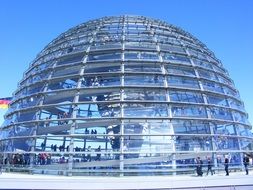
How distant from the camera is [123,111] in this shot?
757 inches

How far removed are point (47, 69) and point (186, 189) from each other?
40.1 ft

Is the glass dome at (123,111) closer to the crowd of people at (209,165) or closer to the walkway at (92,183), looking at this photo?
the crowd of people at (209,165)

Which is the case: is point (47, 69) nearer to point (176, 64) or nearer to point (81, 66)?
point (81, 66)

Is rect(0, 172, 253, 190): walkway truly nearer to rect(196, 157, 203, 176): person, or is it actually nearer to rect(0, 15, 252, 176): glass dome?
rect(196, 157, 203, 176): person

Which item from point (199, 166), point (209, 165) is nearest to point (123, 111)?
point (199, 166)

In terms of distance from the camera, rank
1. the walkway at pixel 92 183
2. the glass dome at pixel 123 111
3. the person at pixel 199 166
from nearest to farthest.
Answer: the walkway at pixel 92 183, the person at pixel 199 166, the glass dome at pixel 123 111

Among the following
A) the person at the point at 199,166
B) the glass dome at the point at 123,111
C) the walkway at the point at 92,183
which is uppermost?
the glass dome at the point at 123,111

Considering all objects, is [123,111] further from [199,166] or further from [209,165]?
[209,165]

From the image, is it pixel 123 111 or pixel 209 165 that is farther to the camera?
pixel 123 111

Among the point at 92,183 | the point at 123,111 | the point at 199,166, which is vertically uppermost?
the point at 123,111

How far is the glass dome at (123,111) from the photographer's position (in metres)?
18.2

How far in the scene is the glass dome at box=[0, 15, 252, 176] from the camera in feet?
59.8

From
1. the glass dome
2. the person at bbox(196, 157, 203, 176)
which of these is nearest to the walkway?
the person at bbox(196, 157, 203, 176)

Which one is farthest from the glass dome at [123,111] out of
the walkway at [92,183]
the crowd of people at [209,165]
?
the walkway at [92,183]
